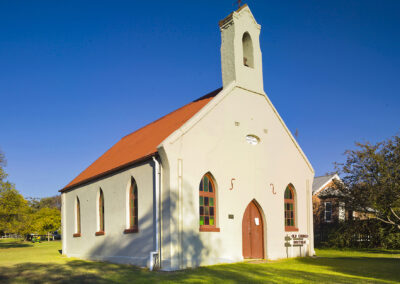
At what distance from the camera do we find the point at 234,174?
55.0 ft

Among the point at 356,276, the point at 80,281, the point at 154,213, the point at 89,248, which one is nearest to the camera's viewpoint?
the point at 80,281

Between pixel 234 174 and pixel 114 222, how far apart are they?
6.42 m

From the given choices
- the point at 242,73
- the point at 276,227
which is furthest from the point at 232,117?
the point at 276,227

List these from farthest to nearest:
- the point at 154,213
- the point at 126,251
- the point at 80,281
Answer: the point at 126,251, the point at 154,213, the point at 80,281

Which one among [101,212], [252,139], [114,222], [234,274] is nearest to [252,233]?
[252,139]

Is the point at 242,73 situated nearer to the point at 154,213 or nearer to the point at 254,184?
the point at 254,184

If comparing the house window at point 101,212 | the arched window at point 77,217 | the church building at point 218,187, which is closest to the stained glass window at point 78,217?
the arched window at point 77,217

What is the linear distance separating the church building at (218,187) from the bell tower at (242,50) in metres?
0.05

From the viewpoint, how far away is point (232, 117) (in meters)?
17.2

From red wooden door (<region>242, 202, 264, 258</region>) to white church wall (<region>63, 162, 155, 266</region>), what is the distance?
431 cm

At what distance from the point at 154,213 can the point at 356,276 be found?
24.9 feet

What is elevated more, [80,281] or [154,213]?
[154,213]

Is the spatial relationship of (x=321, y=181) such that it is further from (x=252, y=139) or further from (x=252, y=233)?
(x=252, y=233)

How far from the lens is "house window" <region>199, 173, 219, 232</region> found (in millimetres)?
15465
